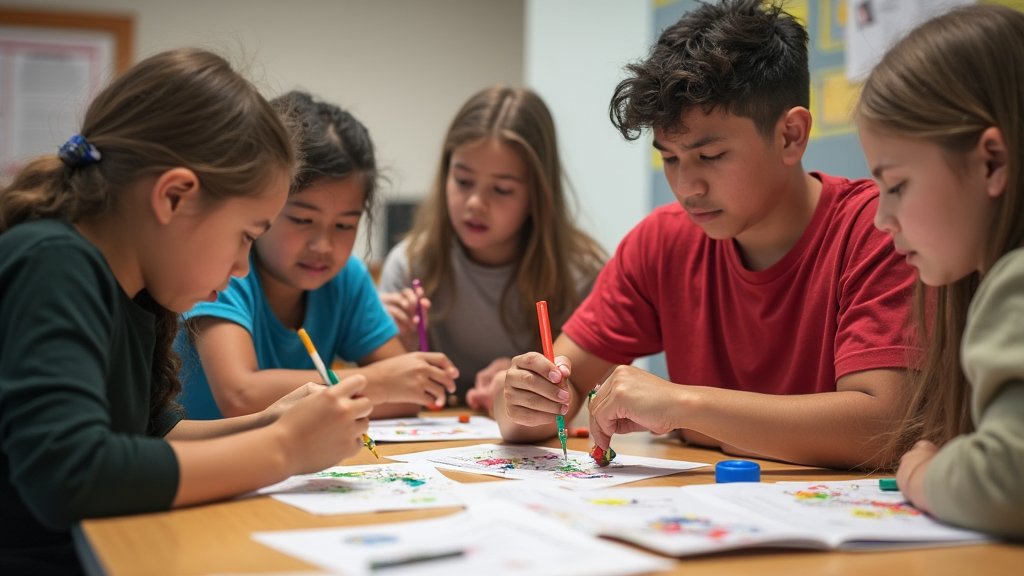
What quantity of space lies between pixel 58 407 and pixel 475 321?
1450 mm

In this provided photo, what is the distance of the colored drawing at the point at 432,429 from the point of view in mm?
1493

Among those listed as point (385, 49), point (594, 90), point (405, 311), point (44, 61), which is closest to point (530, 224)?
point (405, 311)

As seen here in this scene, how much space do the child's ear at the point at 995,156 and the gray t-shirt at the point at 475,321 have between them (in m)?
1.33

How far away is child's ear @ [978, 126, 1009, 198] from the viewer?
36.7 inches

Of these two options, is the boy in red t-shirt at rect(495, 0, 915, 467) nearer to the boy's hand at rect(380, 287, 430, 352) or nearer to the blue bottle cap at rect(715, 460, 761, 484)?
the blue bottle cap at rect(715, 460, 761, 484)

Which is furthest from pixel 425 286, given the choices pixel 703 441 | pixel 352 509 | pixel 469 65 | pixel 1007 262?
pixel 469 65

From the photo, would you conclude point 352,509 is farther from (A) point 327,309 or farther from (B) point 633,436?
(A) point 327,309

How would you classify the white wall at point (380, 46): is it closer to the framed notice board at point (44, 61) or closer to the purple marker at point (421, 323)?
the framed notice board at point (44, 61)

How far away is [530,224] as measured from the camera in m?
2.28

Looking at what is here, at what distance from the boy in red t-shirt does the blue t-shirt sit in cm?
50

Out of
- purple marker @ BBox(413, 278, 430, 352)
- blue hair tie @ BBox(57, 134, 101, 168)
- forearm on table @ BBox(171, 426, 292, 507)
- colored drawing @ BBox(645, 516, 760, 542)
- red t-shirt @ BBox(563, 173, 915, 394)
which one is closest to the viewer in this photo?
colored drawing @ BBox(645, 516, 760, 542)

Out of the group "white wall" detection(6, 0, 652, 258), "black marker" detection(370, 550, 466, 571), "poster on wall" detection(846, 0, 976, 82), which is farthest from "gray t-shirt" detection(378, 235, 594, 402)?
"white wall" detection(6, 0, 652, 258)

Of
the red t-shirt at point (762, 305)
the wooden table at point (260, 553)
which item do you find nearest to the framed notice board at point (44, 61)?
the red t-shirt at point (762, 305)

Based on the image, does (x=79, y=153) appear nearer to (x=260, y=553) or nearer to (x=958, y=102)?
(x=260, y=553)
